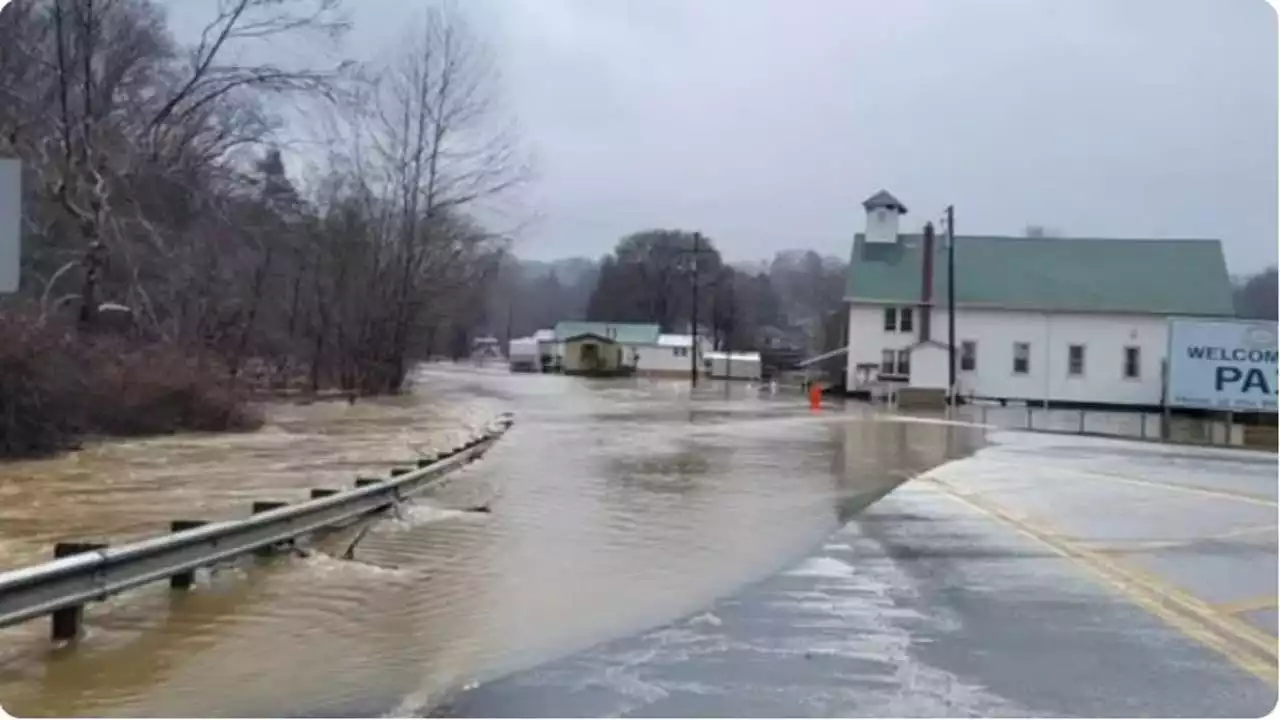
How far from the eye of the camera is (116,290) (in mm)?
34844

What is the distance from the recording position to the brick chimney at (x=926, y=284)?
226 feet

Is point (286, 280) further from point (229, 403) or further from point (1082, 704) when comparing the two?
point (1082, 704)

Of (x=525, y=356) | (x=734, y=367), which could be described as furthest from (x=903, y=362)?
(x=525, y=356)

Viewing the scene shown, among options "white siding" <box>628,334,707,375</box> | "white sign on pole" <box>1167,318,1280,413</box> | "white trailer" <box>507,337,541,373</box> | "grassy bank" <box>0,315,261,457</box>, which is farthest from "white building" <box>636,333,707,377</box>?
"grassy bank" <box>0,315,261,457</box>

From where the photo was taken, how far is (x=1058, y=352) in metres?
67.9

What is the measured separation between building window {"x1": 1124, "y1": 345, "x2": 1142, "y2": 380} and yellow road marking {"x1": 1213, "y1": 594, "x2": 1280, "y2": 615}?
200ft

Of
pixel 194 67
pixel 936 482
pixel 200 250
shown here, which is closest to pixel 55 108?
pixel 194 67

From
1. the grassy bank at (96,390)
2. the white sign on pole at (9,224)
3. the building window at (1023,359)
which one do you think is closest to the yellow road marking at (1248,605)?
the white sign on pole at (9,224)

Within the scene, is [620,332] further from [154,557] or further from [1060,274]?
[154,557]

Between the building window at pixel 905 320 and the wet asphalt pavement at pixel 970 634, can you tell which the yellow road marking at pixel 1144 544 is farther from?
the building window at pixel 905 320

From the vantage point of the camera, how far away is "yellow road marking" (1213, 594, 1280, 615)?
920cm

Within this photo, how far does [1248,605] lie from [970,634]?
8.38 feet

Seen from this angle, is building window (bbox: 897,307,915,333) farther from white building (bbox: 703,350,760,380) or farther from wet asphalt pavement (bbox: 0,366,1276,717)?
wet asphalt pavement (bbox: 0,366,1276,717)

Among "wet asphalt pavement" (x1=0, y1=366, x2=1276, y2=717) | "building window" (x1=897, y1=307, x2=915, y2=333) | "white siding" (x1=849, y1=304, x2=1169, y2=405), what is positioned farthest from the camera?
"building window" (x1=897, y1=307, x2=915, y2=333)
